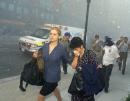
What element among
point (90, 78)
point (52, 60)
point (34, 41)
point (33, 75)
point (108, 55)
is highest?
point (52, 60)

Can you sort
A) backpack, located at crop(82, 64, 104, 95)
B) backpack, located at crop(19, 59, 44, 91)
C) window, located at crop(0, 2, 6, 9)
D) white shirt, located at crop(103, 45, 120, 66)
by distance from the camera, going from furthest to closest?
window, located at crop(0, 2, 6, 9), white shirt, located at crop(103, 45, 120, 66), backpack, located at crop(19, 59, 44, 91), backpack, located at crop(82, 64, 104, 95)

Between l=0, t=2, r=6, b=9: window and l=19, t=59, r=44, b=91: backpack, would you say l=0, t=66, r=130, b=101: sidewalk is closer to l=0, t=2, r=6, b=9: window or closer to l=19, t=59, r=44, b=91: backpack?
l=19, t=59, r=44, b=91: backpack

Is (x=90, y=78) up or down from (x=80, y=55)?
down

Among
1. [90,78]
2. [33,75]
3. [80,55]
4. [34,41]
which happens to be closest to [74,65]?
[80,55]

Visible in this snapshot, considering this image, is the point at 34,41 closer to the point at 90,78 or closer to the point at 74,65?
the point at 74,65

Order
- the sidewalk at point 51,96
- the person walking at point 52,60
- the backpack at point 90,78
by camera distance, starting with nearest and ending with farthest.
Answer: the backpack at point 90,78, the person walking at point 52,60, the sidewalk at point 51,96

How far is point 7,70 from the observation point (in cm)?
1423

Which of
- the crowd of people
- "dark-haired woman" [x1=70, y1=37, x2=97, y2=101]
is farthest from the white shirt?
"dark-haired woman" [x1=70, y1=37, x2=97, y2=101]

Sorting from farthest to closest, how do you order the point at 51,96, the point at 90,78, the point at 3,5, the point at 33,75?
1. the point at 3,5
2. the point at 51,96
3. the point at 33,75
4. the point at 90,78

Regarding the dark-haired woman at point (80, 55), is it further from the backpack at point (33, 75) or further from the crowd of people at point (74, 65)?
Result: the backpack at point (33, 75)

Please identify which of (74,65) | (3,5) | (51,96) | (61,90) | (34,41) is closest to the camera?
(74,65)

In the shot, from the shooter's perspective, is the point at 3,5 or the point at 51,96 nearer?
the point at 51,96

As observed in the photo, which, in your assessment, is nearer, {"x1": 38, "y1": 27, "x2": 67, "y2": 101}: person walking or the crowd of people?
the crowd of people

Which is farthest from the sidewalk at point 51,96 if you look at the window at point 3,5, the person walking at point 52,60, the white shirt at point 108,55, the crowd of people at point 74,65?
the window at point 3,5
